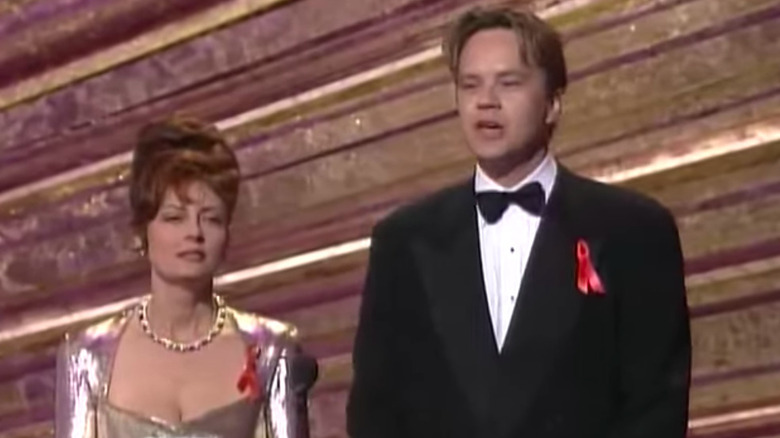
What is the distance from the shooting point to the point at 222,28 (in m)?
1.73

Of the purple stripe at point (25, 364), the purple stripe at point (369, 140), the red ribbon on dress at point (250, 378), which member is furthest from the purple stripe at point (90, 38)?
the red ribbon on dress at point (250, 378)

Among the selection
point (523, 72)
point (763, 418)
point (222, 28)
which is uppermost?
point (222, 28)

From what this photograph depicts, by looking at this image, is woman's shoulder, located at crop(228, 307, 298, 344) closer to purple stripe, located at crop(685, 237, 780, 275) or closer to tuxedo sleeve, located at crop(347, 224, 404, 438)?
tuxedo sleeve, located at crop(347, 224, 404, 438)

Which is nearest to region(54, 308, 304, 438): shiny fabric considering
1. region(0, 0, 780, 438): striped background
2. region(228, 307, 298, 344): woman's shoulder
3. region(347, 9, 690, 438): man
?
region(228, 307, 298, 344): woman's shoulder

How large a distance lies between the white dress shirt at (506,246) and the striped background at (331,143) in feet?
1.16

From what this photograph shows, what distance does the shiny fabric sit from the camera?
1.28 metres

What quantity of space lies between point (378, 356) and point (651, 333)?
207mm

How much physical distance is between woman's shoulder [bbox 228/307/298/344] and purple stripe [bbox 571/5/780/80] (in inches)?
16.2

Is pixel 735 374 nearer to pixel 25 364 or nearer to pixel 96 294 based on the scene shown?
pixel 96 294

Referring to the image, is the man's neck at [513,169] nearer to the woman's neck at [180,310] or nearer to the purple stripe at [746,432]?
the woman's neck at [180,310]

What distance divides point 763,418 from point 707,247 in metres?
0.17

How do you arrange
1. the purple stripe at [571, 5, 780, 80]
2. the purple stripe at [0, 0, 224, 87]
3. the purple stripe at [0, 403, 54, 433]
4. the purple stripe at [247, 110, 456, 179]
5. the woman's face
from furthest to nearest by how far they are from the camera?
the purple stripe at [0, 403, 54, 433]
the purple stripe at [0, 0, 224, 87]
the purple stripe at [247, 110, 456, 179]
the purple stripe at [571, 5, 780, 80]
the woman's face

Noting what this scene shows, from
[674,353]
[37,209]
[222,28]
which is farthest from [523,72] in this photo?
[37,209]

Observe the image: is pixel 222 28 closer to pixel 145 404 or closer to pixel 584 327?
pixel 145 404
